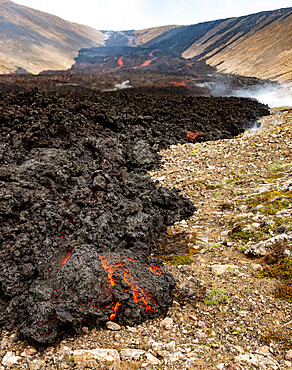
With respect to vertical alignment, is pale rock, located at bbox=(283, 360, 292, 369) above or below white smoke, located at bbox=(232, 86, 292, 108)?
below

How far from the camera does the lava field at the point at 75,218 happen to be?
4.20 m

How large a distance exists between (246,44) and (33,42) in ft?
169

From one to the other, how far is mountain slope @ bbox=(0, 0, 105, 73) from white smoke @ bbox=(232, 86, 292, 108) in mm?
38501

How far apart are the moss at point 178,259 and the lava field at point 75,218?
21.1 inches

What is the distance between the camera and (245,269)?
195 inches

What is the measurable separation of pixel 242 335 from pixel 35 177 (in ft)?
18.6

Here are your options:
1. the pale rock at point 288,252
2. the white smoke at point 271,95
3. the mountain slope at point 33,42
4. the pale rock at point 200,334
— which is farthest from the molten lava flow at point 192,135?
the mountain slope at point 33,42

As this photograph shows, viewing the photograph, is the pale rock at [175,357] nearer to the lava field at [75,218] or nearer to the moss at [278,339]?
the lava field at [75,218]

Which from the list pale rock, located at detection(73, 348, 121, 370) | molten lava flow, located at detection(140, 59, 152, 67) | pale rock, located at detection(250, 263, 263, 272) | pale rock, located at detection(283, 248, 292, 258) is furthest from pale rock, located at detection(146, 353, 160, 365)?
molten lava flow, located at detection(140, 59, 152, 67)

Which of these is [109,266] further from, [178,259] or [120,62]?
[120,62]

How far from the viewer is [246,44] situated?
56438 mm

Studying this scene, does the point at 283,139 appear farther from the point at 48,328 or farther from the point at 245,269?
the point at 48,328

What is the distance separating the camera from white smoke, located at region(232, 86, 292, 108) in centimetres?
2459

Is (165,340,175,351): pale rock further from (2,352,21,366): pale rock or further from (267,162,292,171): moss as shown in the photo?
(267,162,292,171): moss
